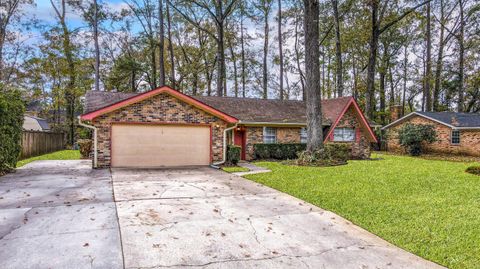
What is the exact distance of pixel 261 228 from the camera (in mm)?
5051

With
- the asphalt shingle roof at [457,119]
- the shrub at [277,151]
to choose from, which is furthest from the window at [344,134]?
the asphalt shingle roof at [457,119]

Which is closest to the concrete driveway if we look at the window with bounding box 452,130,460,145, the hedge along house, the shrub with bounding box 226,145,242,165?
the hedge along house

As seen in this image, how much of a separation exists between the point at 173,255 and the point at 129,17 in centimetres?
2882

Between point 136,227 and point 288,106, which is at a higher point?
point 288,106

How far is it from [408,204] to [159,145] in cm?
973

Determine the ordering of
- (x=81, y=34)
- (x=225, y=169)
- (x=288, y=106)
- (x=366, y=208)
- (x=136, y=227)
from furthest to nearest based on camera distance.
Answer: (x=81, y=34)
(x=288, y=106)
(x=225, y=169)
(x=366, y=208)
(x=136, y=227)

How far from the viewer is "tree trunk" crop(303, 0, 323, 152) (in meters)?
14.9

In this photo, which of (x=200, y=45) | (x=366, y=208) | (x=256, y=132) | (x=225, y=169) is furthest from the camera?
(x=200, y=45)

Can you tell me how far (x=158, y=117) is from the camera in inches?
512

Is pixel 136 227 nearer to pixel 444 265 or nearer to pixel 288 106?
pixel 444 265

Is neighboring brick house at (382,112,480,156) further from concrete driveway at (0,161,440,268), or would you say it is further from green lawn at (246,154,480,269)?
concrete driveway at (0,161,440,268)

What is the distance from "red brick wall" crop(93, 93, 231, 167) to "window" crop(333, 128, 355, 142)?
7.57 m

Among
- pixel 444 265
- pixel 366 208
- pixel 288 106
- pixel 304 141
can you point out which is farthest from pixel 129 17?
pixel 444 265

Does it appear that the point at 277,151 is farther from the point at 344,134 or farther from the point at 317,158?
the point at 344,134
